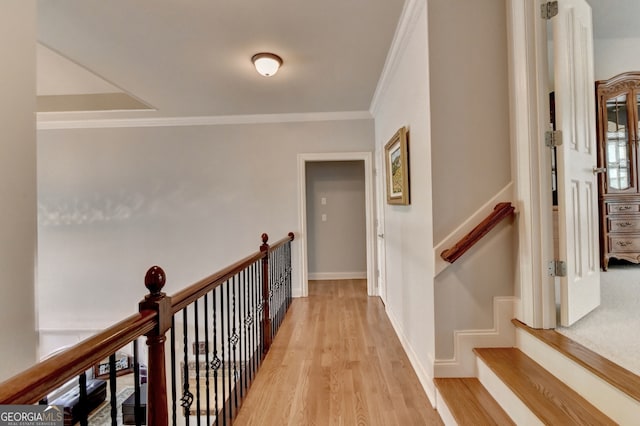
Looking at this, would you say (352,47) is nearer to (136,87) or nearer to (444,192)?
(444,192)

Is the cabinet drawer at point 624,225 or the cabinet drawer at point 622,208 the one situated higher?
the cabinet drawer at point 622,208

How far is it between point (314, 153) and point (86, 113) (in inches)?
124

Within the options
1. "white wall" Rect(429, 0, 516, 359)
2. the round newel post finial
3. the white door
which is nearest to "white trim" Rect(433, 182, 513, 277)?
"white wall" Rect(429, 0, 516, 359)

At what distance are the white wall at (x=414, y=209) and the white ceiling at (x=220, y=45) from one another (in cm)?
20

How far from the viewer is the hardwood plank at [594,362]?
3.52ft

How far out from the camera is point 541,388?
1298 mm

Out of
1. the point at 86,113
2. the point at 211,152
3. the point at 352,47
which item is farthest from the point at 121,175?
the point at 352,47

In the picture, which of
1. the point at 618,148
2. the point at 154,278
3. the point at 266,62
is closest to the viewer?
the point at 154,278

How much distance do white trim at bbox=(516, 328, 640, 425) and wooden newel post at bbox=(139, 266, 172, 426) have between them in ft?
5.33

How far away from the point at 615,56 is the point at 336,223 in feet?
12.9

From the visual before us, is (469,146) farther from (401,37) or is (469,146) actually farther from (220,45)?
(220,45)

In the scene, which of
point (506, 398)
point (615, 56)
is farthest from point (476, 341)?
point (615, 56)

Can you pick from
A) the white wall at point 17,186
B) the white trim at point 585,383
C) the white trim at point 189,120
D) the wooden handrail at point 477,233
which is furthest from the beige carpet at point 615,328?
the white trim at point 189,120

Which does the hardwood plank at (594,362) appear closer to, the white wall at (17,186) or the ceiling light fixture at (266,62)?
the white wall at (17,186)
